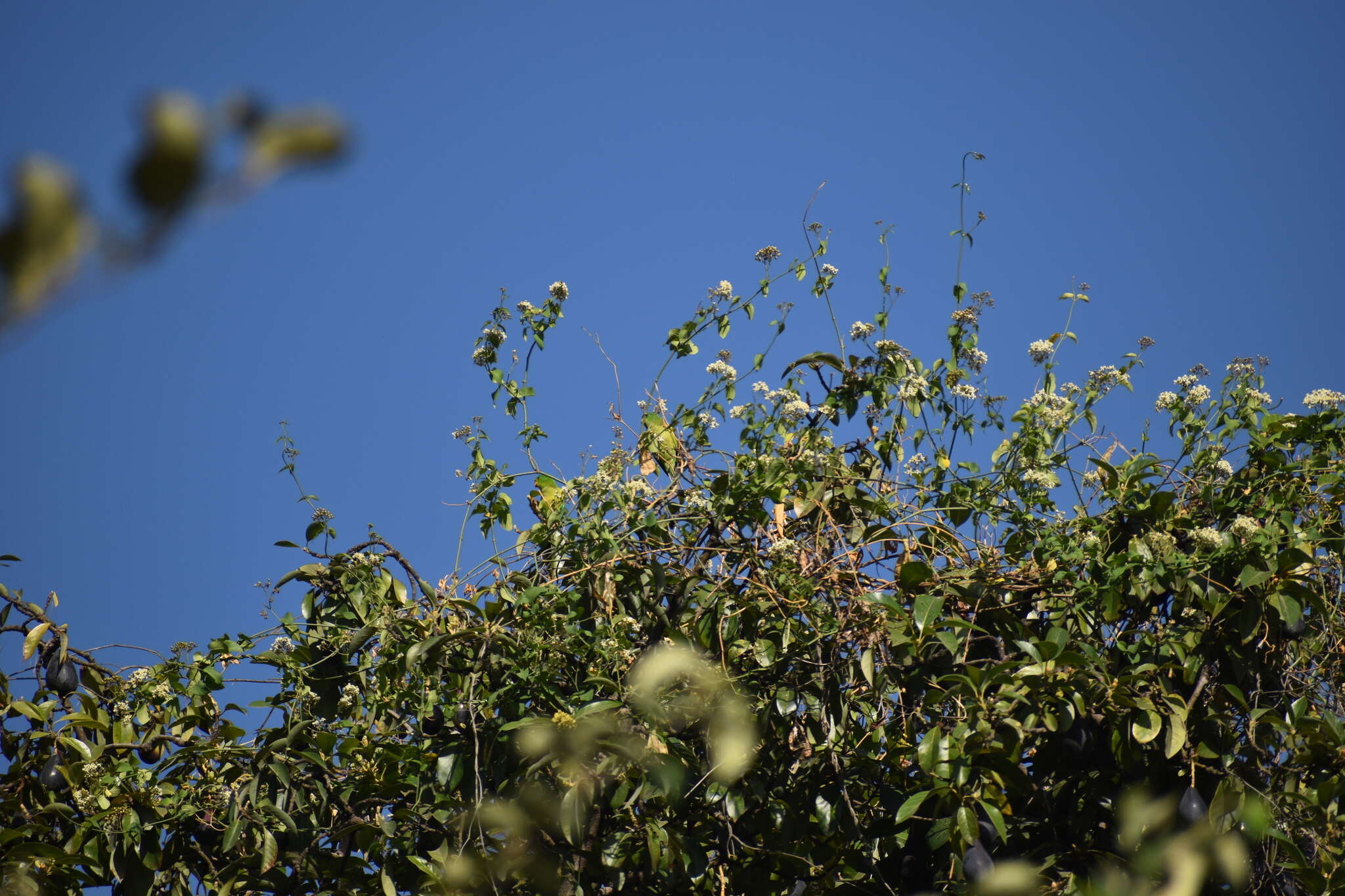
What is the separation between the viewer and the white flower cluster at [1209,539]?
7.55ft

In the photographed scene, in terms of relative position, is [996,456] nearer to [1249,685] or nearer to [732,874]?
[1249,685]

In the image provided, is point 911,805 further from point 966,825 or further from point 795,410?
point 795,410

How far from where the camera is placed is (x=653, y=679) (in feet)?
7.22

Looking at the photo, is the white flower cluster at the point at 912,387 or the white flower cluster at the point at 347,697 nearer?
the white flower cluster at the point at 347,697

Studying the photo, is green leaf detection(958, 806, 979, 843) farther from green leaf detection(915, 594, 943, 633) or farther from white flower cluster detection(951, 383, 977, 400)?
white flower cluster detection(951, 383, 977, 400)

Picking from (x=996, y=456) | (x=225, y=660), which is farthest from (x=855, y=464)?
(x=225, y=660)

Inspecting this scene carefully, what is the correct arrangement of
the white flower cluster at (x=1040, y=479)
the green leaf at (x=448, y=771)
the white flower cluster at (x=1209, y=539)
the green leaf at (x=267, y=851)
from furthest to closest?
the white flower cluster at (x=1040, y=479)
the green leaf at (x=267, y=851)
the green leaf at (x=448, y=771)
the white flower cluster at (x=1209, y=539)

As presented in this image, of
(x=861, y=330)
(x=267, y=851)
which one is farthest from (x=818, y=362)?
(x=267, y=851)

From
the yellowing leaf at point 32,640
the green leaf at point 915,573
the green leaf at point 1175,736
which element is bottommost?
the green leaf at point 1175,736

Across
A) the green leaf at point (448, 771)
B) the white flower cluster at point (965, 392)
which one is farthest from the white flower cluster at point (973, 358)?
the green leaf at point (448, 771)

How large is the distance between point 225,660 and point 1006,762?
1.90 m

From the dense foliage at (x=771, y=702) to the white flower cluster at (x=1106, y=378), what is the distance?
0.20 metres

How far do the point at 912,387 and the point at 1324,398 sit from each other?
3.26 feet

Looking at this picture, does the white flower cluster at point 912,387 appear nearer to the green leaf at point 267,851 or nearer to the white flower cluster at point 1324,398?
the white flower cluster at point 1324,398
